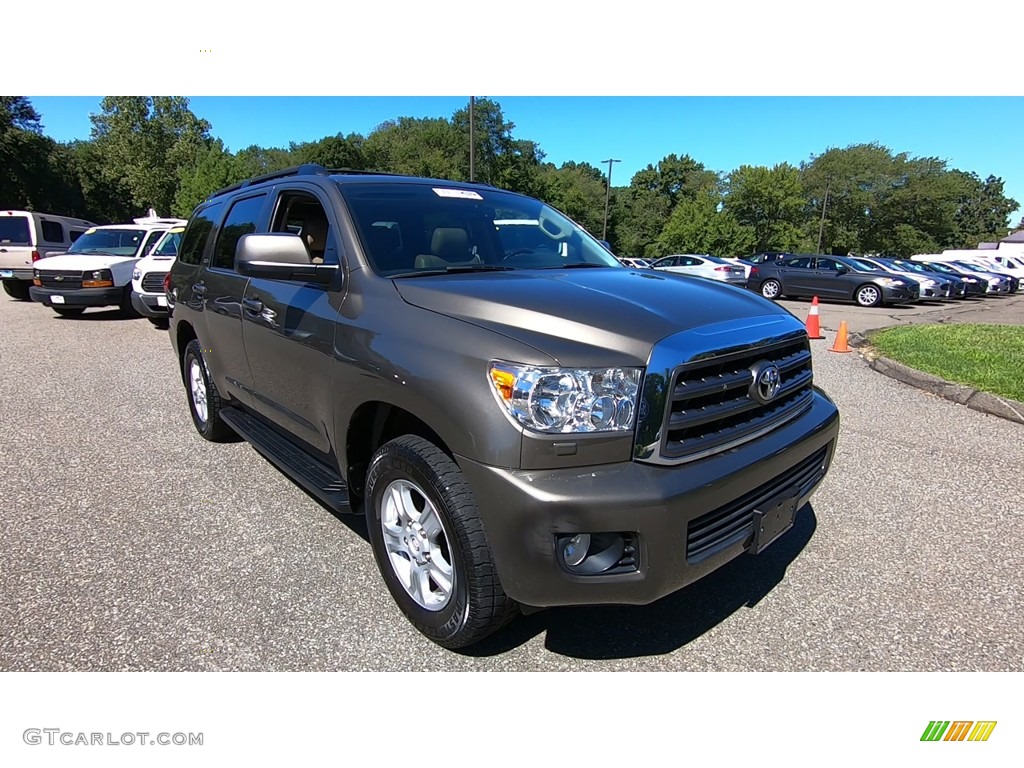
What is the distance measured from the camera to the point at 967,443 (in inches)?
189

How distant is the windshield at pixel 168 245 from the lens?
11.3m

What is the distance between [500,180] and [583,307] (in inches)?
2463

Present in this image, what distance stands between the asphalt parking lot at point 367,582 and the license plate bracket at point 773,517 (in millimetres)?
486

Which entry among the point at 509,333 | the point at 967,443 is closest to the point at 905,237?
the point at 967,443

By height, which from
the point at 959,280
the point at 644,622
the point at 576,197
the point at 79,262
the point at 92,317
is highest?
the point at 576,197

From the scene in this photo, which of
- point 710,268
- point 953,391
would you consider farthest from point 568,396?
point 710,268

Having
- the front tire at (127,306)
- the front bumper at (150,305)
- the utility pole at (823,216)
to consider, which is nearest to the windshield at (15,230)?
the front tire at (127,306)

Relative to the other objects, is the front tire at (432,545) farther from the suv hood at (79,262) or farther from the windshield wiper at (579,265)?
the suv hood at (79,262)

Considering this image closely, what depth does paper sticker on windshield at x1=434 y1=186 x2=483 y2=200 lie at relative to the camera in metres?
3.36

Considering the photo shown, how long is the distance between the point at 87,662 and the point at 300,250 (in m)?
1.85

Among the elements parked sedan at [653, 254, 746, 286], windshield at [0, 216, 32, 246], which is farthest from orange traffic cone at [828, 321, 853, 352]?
windshield at [0, 216, 32, 246]

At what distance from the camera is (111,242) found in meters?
13.0

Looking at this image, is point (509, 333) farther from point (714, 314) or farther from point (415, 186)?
point (415, 186)

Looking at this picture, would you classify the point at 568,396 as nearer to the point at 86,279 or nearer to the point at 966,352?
the point at 966,352
